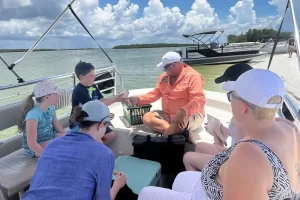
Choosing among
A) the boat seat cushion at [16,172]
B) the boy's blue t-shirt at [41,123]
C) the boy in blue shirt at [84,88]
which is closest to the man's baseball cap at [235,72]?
the boy in blue shirt at [84,88]

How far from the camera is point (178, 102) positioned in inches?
102

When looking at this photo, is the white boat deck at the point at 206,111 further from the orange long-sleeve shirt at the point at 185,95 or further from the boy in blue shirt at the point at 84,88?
the orange long-sleeve shirt at the point at 185,95

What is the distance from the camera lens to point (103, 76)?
3.82 m

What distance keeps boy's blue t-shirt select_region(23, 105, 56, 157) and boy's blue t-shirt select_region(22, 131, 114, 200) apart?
2.85 ft

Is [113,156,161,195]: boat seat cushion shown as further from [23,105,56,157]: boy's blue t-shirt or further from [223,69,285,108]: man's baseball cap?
[223,69,285,108]: man's baseball cap

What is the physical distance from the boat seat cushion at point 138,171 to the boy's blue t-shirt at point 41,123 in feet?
2.08

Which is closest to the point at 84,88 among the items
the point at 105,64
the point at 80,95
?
the point at 80,95

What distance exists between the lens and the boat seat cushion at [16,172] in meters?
1.75

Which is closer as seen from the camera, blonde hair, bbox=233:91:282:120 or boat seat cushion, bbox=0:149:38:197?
blonde hair, bbox=233:91:282:120

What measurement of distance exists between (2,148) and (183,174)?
66.8 inches

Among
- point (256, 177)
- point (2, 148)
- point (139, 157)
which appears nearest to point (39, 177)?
point (256, 177)

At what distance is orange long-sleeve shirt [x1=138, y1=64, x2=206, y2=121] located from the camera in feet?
7.89

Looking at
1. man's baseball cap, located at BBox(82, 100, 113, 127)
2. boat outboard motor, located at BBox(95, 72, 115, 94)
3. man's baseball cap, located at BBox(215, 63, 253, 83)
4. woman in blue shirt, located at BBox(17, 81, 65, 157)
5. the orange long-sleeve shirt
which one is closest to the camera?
man's baseball cap, located at BBox(82, 100, 113, 127)

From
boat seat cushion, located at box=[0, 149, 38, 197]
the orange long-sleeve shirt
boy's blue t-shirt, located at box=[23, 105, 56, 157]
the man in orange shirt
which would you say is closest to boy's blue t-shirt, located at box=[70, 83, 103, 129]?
boy's blue t-shirt, located at box=[23, 105, 56, 157]
